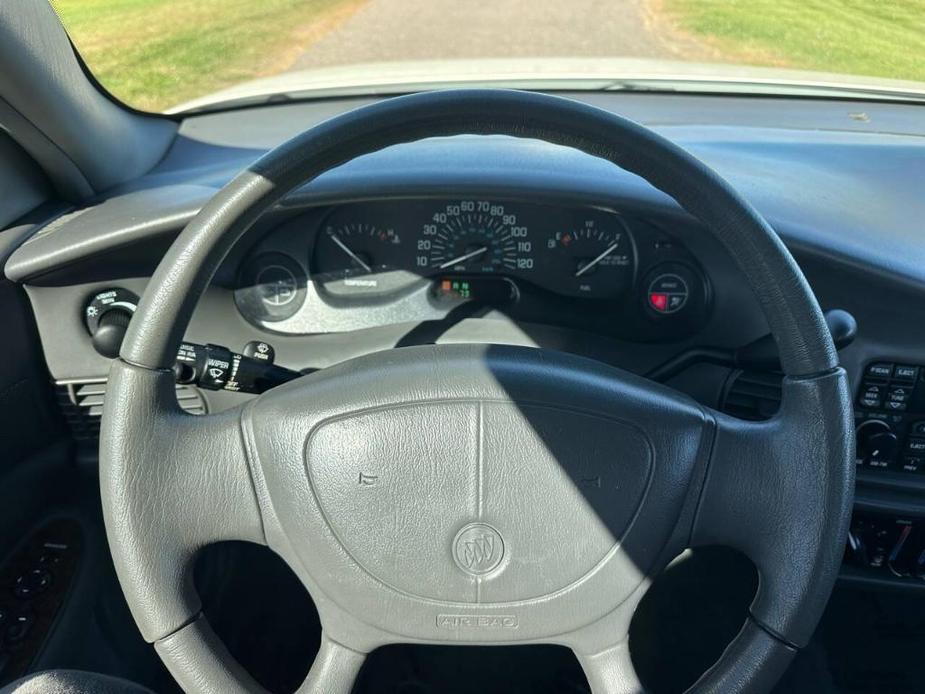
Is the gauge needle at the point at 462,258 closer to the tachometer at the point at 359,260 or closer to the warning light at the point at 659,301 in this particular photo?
the tachometer at the point at 359,260

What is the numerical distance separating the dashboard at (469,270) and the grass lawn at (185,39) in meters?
0.79

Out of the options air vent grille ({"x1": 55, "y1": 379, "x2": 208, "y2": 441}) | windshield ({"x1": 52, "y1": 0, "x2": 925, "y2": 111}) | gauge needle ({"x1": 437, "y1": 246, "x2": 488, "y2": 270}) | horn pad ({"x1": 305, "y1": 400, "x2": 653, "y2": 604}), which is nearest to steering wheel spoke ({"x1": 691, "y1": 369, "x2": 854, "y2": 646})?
horn pad ({"x1": 305, "y1": 400, "x2": 653, "y2": 604})

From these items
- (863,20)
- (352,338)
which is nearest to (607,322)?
(352,338)

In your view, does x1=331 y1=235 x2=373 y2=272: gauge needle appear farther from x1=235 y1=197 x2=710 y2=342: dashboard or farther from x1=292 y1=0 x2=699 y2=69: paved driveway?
x1=292 y1=0 x2=699 y2=69: paved driveway

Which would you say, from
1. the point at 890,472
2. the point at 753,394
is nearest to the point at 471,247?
the point at 753,394

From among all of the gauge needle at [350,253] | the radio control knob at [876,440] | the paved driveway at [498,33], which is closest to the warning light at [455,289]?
the gauge needle at [350,253]

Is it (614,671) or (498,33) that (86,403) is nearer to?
(614,671)

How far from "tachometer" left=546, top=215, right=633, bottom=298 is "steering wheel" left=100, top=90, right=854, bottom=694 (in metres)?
0.76

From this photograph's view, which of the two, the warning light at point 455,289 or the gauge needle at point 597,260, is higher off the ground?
the gauge needle at point 597,260

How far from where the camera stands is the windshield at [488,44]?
2957 mm

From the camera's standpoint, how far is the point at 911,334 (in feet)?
6.57

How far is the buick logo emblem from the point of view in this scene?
140cm

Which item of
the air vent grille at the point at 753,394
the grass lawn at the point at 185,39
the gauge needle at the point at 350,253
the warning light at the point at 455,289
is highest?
the grass lawn at the point at 185,39

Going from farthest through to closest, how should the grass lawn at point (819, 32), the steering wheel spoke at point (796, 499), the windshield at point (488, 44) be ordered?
the grass lawn at point (819, 32)
the windshield at point (488, 44)
the steering wheel spoke at point (796, 499)
